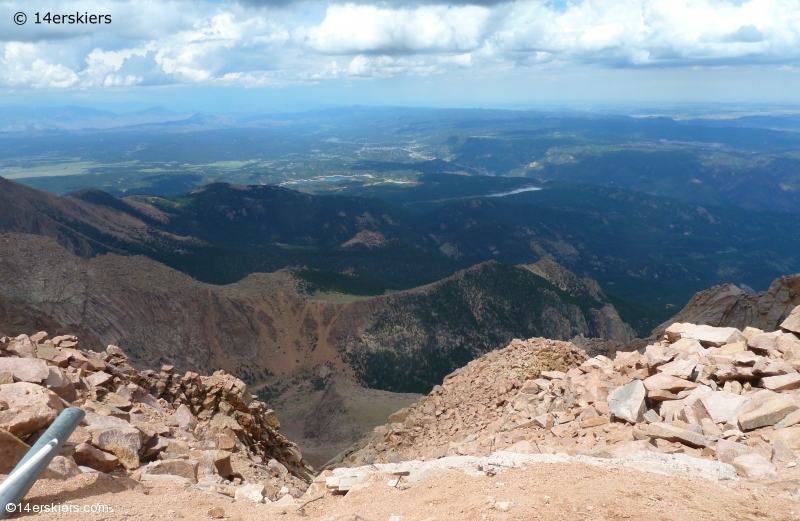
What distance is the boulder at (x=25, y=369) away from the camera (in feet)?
46.1

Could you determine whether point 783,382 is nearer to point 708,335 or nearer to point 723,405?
point 723,405

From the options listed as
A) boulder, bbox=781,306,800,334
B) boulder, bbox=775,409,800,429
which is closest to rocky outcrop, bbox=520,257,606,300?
boulder, bbox=781,306,800,334

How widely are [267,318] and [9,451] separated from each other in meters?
57.1

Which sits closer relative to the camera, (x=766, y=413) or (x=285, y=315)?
(x=766, y=413)

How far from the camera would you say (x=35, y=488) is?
9531 mm

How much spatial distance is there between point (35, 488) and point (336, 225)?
171 meters

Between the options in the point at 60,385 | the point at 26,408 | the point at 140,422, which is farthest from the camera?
the point at 140,422

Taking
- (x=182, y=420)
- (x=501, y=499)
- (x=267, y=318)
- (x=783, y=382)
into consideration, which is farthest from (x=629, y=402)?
(x=267, y=318)

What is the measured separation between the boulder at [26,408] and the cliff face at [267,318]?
40.6 metres

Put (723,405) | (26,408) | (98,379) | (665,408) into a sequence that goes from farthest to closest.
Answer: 1. (98,379)
2. (665,408)
3. (723,405)
4. (26,408)

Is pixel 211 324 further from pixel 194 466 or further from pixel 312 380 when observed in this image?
pixel 194 466

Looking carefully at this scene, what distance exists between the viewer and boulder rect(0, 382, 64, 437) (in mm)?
10797

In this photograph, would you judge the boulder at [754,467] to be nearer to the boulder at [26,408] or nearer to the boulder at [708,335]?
the boulder at [708,335]

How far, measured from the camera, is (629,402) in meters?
14.5
